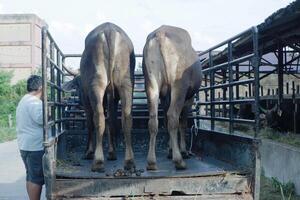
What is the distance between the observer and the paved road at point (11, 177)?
8.40m

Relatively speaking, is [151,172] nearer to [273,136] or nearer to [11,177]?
[273,136]

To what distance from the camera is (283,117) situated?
1220cm

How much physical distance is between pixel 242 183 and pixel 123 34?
6.55ft

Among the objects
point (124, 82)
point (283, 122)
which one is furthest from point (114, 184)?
point (283, 122)

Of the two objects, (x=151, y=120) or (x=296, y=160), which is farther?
(x=296, y=160)

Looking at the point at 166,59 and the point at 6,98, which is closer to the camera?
the point at 166,59

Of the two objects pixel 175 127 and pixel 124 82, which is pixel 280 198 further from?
pixel 124 82

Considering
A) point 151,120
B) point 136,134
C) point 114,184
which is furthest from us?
point 136,134

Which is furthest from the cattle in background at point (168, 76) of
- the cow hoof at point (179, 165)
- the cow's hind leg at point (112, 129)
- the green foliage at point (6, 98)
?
the green foliage at point (6, 98)

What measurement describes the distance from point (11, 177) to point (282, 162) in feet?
18.8

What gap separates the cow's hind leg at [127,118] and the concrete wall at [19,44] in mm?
34316

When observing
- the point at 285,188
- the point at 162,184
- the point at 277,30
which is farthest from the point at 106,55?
the point at 277,30

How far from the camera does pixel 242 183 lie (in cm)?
430

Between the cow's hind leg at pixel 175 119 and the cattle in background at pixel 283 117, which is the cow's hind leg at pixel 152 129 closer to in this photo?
the cow's hind leg at pixel 175 119
